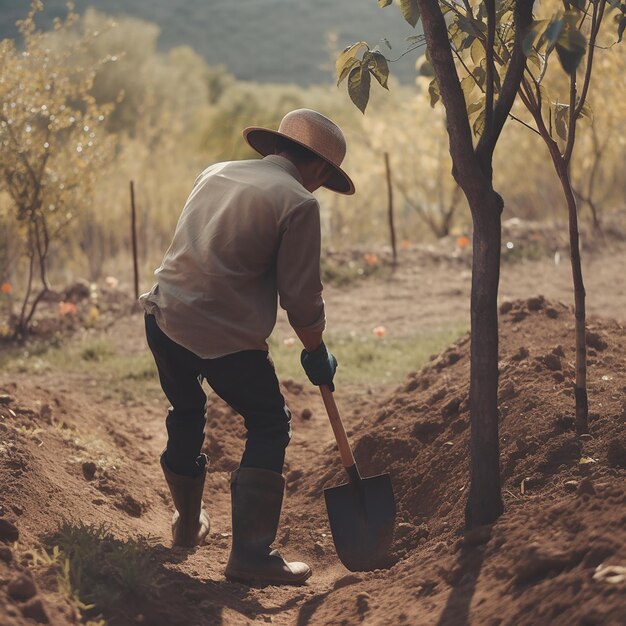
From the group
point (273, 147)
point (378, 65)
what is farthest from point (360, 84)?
point (273, 147)

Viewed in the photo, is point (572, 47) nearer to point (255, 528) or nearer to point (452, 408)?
point (255, 528)

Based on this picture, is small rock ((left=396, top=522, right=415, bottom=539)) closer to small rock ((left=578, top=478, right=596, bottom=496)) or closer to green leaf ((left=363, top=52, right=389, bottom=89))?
small rock ((left=578, top=478, right=596, bottom=496))

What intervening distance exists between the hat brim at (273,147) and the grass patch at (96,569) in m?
1.63

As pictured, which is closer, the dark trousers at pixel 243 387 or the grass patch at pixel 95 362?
the dark trousers at pixel 243 387

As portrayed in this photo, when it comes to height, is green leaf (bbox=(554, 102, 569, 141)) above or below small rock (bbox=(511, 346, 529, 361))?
above

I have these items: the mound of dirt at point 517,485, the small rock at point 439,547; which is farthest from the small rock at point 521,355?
the small rock at point 439,547

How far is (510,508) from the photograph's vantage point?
379 cm

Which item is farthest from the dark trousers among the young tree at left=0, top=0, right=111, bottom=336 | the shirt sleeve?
the young tree at left=0, top=0, right=111, bottom=336

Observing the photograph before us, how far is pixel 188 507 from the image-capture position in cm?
436

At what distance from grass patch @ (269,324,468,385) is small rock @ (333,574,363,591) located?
3.55m

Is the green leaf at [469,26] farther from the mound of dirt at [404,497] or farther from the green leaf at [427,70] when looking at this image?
the mound of dirt at [404,497]

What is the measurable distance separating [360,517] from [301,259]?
1211 millimetres

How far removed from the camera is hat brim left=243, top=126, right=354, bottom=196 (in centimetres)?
395

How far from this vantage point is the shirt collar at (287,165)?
12.9ft
